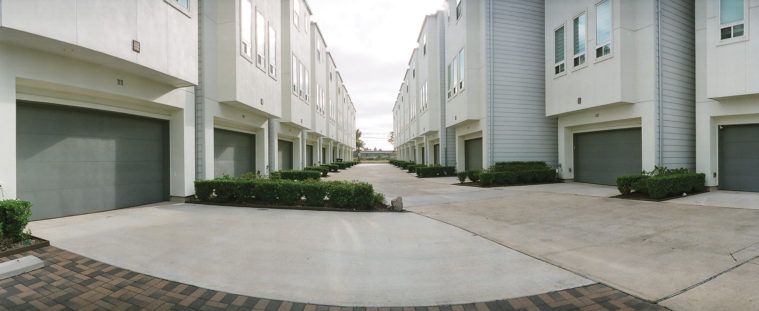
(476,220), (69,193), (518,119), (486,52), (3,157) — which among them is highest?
(486,52)

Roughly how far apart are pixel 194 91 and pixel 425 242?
9517 millimetres

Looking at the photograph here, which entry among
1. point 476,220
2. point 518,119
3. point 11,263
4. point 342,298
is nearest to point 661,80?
point 518,119

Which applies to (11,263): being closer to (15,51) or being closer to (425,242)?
(15,51)

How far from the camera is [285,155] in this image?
20562 millimetres

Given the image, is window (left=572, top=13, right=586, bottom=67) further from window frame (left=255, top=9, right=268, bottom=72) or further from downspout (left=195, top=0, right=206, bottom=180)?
downspout (left=195, top=0, right=206, bottom=180)

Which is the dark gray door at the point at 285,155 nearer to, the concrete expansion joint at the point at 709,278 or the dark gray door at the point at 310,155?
the dark gray door at the point at 310,155

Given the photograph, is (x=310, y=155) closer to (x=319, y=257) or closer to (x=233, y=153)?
(x=233, y=153)

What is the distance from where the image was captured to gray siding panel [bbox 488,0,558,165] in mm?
16328

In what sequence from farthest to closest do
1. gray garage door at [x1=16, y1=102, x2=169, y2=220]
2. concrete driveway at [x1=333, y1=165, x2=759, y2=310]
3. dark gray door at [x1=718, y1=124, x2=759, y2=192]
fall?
dark gray door at [x1=718, y1=124, x2=759, y2=192]
gray garage door at [x1=16, y1=102, x2=169, y2=220]
concrete driveway at [x1=333, y1=165, x2=759, y2=310]

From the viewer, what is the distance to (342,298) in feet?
10.5

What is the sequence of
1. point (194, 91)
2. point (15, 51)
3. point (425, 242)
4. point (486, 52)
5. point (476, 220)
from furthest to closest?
point (486, 52), point (194, 91), point (476, 220), point (15, 51), point (425, 242)

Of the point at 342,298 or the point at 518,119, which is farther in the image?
the point at 518,119

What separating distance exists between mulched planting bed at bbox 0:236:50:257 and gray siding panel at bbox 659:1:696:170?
1772 cm

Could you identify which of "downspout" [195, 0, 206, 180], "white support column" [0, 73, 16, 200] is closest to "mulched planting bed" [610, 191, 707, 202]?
Answer: "downspout" [195, 0, 206, 180]
